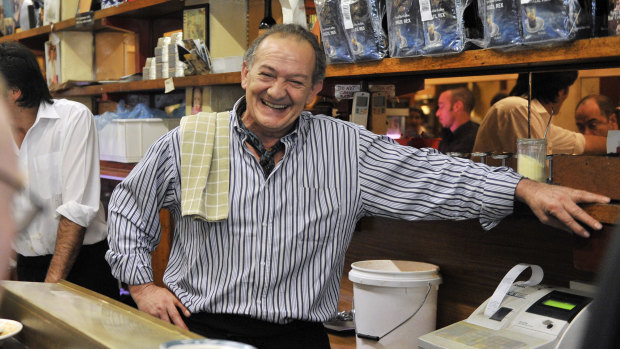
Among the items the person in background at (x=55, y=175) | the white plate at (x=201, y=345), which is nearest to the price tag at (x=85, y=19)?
the person in background at (x=55, y=175)

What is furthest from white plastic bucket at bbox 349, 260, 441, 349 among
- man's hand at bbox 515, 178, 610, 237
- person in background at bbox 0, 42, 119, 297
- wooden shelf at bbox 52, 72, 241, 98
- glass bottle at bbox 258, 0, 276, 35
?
glass bottle at bbox 258, 0, 276, 35

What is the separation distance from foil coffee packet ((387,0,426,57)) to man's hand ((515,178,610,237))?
2.44 ft

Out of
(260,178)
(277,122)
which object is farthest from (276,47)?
(260,178)

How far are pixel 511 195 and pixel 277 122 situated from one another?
80cm

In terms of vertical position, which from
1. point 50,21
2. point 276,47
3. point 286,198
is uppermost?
point 50,21

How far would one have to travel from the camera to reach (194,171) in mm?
2369

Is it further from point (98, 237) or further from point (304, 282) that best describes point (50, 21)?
point (304, 282)

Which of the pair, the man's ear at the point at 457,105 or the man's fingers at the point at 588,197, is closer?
the man's fingers at the point at 588,197

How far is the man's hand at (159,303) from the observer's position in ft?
7.55

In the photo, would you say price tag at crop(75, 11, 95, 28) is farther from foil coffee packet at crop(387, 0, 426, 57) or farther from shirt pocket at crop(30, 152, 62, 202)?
foil coffee packet at crop(387, 0, 426, 57)

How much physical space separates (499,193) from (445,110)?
35.7 inches

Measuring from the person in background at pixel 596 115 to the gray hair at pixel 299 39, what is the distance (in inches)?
36.2

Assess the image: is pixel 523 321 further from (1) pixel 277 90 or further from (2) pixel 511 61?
(1) pixel 277 90

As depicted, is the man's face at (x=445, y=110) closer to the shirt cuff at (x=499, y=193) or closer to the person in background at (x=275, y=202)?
the person in background at (x=275, y=202)
